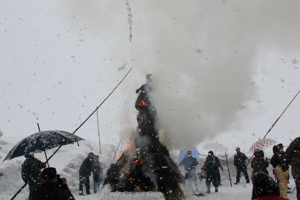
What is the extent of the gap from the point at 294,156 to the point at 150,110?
492cm

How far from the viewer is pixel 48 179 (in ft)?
9.80

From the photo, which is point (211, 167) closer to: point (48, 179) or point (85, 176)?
point (85, 176)

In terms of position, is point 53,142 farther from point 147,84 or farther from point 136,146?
point 147,84

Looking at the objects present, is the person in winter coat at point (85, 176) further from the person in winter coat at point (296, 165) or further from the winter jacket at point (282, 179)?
the person in winter coat at point (296, 165)

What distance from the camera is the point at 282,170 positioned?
20.9 feet

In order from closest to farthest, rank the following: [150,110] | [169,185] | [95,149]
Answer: [169,185] → [150,110] → [95,149]

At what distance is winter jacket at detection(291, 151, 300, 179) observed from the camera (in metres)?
5.61

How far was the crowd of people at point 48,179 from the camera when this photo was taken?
115 inches

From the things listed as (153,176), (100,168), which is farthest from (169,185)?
(100,168)

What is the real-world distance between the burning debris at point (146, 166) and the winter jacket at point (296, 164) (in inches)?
130

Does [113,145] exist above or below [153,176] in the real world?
above

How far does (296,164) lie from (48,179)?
206 inches

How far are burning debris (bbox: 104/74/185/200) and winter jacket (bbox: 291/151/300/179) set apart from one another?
3.30m

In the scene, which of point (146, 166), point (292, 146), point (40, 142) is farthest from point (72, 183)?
point (292, 146)
